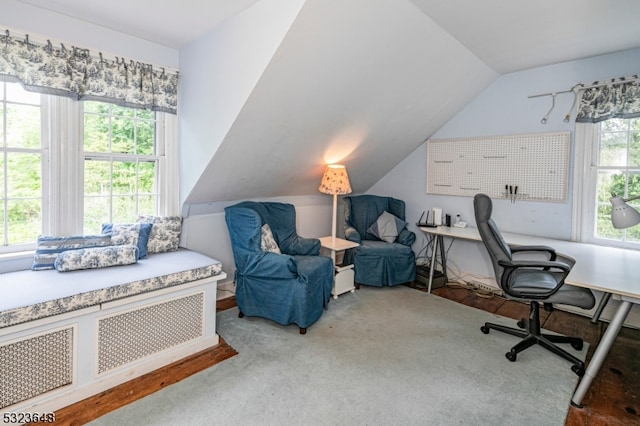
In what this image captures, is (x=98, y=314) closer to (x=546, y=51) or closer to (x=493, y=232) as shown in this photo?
(x=493, y=232)

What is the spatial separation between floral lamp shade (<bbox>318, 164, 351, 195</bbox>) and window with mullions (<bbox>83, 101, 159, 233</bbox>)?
1.59 m

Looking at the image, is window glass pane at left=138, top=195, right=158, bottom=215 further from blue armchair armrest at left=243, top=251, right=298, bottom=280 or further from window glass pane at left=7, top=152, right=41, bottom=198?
blue armchair armrest at left=243, top=251, right=298, bottom=280

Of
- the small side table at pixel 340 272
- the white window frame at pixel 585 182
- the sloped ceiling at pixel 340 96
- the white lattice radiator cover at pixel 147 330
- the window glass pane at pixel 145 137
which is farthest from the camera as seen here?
the small side table at pixel 340 272

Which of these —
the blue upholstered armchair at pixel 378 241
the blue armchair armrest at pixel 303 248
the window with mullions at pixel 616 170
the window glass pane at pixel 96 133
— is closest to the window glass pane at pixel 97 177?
the window glass pane at pixel 96 133

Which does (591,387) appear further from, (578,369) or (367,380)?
(367,380)

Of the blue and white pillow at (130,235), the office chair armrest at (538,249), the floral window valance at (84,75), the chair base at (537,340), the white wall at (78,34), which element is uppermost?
the white wall at (78,34)

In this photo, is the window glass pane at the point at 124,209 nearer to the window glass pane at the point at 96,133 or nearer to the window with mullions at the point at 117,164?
the window with mullions at the point at 117,164

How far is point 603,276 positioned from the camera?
197 centimetres

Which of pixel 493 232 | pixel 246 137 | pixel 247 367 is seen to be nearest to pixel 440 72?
pixel 493 232

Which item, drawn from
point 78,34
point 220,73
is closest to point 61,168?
point 78,34

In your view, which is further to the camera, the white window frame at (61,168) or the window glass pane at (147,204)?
the window glass pane at (147,204)

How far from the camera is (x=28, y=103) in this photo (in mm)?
2232

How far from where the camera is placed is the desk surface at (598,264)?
5.92 ft

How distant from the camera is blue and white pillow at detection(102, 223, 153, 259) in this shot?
243 cm
